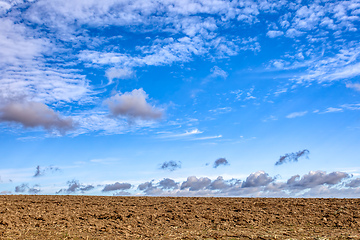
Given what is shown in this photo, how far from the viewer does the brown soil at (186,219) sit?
1423 centimetres

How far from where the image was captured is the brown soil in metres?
14.2

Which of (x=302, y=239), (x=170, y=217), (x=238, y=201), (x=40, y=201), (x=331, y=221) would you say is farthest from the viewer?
(x=40, y=201)

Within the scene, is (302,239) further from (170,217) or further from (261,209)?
(170,217)

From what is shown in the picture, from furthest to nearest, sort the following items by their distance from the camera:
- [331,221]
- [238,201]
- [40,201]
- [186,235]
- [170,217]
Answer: [40,201]
[238,201]
[170,217]
[331,221]
[186,235]

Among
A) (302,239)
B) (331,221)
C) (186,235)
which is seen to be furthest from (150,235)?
(331,221)

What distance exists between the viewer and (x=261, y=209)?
17.9 m

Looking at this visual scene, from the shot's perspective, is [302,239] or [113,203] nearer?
[302,239]

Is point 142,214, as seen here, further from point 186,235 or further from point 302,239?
point 302,239

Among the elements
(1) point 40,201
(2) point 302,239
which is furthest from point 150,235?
(1) point 40,201

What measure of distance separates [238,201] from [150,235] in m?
8.23

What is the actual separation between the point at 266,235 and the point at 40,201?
1629 cm

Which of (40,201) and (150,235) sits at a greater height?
(40,201)

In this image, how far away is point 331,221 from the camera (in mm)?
15859

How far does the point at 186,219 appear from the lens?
16578 mm
